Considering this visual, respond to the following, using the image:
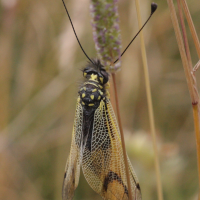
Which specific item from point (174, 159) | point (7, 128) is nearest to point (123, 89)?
point (174, 159)

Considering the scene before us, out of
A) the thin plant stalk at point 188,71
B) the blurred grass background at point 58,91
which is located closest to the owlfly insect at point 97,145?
the thin plant stalk at point 188,71

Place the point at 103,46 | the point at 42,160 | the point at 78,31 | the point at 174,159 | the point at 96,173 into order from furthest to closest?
1. the point at 42,160
2. the point at 78,31
3. the point at 174,159
4. the point at 96,173
5. the point at 103,46

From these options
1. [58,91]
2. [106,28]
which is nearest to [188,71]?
[106,28]

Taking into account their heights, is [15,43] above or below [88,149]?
above

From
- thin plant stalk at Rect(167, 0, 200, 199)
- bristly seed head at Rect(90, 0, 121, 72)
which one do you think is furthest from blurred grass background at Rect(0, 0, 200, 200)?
bristly seed head at Rect(90, 0, 121, 72)

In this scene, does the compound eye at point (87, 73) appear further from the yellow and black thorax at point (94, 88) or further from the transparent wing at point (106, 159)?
the transparent wing at point (106, 159)

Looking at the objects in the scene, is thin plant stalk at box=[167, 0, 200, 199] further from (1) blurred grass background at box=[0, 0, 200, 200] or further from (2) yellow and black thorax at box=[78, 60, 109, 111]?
(1) blurred grass background at box=[0, 0, 200, 200]

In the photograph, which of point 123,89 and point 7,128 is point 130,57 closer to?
point 123,89
